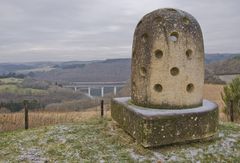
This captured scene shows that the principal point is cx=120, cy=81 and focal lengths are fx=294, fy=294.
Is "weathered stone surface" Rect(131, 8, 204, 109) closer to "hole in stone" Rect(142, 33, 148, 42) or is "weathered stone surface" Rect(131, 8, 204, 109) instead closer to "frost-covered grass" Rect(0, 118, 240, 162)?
"hole in stone" Rect(142, 33, 148, 42)

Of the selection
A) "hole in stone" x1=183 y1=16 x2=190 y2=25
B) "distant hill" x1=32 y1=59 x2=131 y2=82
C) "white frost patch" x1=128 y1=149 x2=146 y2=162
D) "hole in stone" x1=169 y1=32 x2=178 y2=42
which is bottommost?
"distant hill" x1=32 y1=59 x2=131 y2=82

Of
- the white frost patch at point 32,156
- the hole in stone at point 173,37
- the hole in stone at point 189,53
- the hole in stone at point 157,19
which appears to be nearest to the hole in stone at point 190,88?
the hole in stone at point 189,53

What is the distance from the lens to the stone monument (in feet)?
20.6

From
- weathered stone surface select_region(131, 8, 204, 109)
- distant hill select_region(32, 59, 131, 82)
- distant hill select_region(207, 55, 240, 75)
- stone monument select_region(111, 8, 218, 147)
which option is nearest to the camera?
stone monument select_region(111, 8, 218, 147)

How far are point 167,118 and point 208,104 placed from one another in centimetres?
177

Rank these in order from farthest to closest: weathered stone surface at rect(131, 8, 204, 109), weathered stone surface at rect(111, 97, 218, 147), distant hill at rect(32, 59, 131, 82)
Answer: distant hill at rect(32, 59, 131, 82), weathered stone surface at rect(131, 8, 204, 109), weathered stone surface at rect(111, 97, 218, 147)

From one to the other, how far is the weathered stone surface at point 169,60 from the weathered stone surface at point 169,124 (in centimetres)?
31

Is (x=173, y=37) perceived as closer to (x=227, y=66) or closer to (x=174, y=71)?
(x=174, y=71)

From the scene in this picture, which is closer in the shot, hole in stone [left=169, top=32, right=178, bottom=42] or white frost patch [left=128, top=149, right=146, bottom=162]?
white frost patch [left=128, top=149, right=146, bottom=162]

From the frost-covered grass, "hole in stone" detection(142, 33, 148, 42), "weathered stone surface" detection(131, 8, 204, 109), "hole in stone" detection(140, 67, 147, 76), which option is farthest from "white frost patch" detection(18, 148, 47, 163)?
"hole in stone" detection(142, 33, 148, 42)

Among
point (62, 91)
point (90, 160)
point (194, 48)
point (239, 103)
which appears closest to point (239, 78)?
point (239, 103)

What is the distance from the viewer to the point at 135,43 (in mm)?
7105

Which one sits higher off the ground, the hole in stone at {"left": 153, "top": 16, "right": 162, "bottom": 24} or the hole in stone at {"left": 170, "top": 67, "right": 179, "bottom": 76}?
the hole in stone at {"left": 153, "top": 16, "right": 162, "bottom": 24}

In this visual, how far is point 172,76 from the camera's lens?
6559 mm
